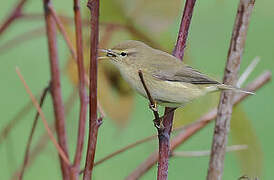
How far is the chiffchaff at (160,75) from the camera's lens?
3.67 ft

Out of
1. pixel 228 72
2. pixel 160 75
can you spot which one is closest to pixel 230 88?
pixel 228 72

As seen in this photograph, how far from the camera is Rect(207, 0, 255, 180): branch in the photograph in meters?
1.06

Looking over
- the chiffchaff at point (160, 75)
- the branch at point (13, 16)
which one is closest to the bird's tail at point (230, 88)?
the chiffchaff at point (160, 75)

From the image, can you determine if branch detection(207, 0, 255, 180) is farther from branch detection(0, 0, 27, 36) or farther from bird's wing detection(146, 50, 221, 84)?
branch detection(0, 0, 27, 36)

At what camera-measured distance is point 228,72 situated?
1.09 metres

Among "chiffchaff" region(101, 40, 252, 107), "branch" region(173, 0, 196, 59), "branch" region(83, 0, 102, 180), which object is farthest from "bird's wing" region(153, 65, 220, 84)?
"branch" region(83, 0, 102, 180)

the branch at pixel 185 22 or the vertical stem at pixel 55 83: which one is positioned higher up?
the branch at pixel 185 22

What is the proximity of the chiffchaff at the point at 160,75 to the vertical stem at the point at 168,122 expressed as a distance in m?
0.13

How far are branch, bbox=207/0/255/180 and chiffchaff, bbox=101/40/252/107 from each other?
5 cm

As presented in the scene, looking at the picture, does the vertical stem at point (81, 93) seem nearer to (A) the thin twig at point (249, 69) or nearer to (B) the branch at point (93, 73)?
(B) the branch at point (93, 73)

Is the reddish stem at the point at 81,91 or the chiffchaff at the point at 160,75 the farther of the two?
the chiffchaff at the point at 160,75

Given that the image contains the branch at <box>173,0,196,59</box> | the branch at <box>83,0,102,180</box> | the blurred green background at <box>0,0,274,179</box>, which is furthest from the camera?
the blurred green background at <box>0,0,274,179</box>

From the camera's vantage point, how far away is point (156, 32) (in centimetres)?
123

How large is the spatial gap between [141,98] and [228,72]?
111 inches
